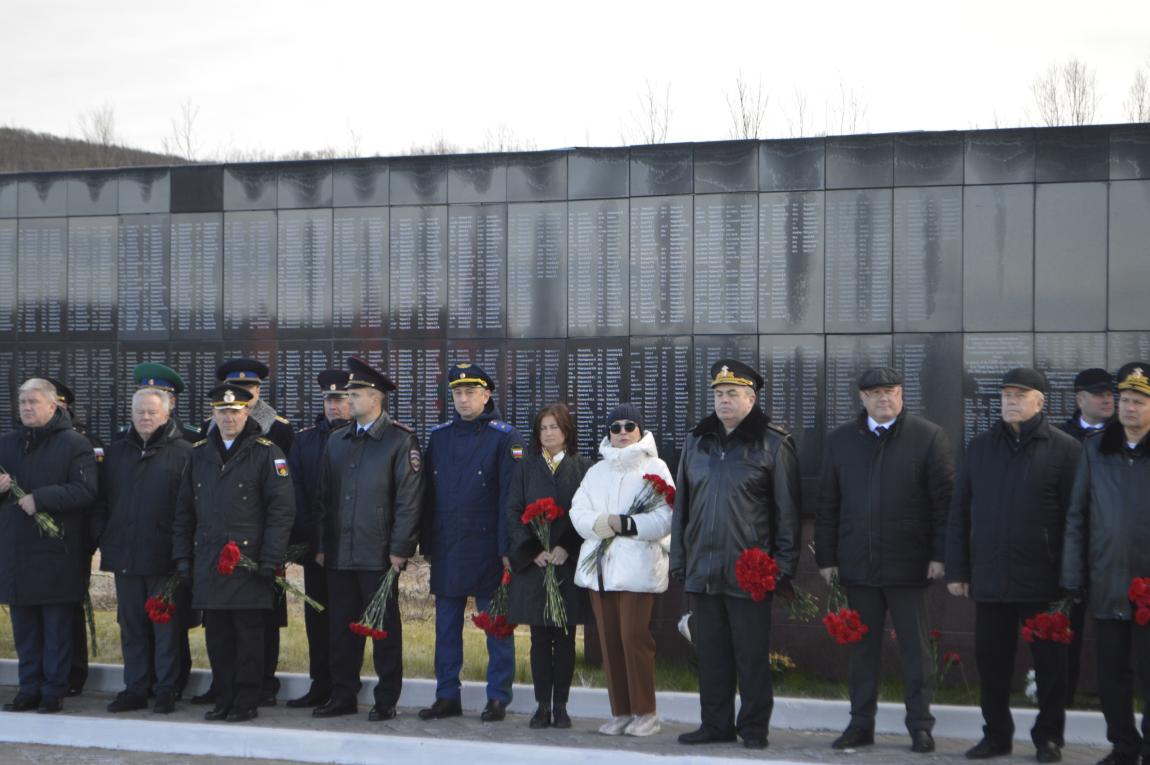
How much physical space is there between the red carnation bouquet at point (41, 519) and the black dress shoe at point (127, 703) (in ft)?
3.05

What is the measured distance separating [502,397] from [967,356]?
2.86m

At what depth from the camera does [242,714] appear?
6910 mm

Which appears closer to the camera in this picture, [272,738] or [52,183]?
[272,738]

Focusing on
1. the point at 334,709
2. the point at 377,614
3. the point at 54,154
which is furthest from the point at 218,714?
the point at 54,154

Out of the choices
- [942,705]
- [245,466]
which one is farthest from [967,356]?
[245,466]

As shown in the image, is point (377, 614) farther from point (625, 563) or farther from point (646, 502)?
point (646, 502)

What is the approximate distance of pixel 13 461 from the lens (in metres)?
7.38

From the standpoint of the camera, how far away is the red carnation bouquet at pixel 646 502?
6648mm

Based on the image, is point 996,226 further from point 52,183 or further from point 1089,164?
point 52,183

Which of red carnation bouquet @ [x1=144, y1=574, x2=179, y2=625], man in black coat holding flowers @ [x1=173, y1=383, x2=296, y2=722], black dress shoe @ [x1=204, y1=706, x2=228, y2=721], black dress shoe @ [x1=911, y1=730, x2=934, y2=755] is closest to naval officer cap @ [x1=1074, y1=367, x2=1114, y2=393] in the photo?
black dress shoe @ [x1=911, y1=730, x2=934, y2=755]

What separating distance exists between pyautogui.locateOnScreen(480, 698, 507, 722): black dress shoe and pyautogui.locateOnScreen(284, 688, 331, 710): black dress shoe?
1.05 metres

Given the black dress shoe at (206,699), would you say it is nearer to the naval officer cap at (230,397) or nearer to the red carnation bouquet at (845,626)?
the naval officer cap at (230,397)

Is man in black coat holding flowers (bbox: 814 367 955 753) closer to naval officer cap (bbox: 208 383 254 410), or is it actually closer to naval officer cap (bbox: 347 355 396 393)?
naval officer cap (bbox: 347 355 396 393)

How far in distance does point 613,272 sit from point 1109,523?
11.9 ft
